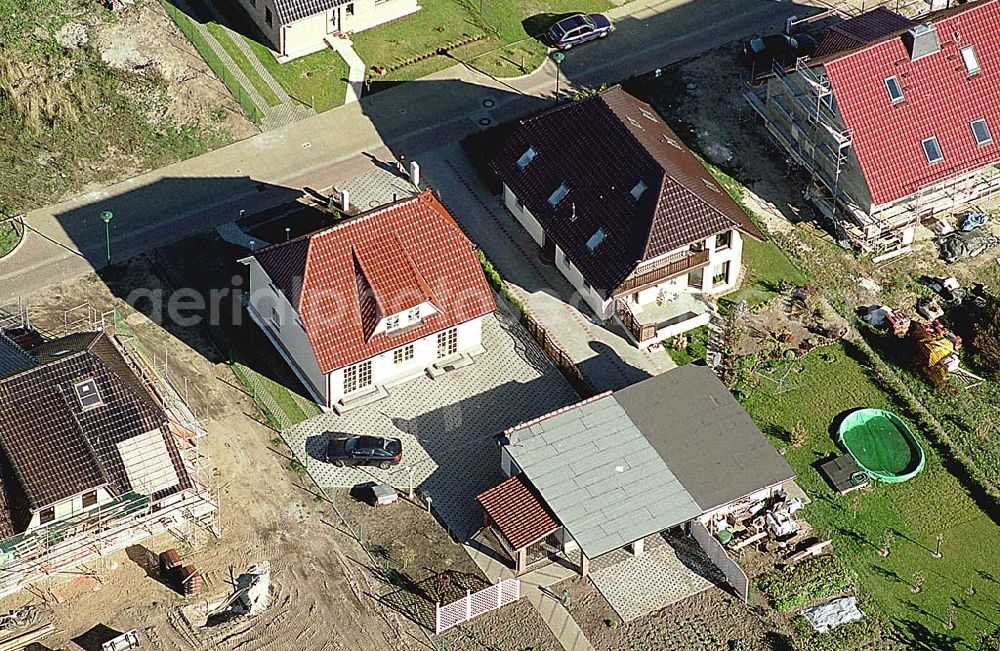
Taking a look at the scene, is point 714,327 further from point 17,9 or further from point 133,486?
point 17,9

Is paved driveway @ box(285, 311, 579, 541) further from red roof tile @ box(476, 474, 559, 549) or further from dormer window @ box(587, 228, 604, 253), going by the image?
dormer window @ box(587, 228, 604, 253)

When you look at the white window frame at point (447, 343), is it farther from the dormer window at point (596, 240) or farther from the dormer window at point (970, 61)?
the dormer window at point (970, 61)

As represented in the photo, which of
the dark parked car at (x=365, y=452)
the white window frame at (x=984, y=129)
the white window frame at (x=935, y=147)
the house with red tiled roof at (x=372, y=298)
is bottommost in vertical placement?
the dark parked car at (x=365, y=452)

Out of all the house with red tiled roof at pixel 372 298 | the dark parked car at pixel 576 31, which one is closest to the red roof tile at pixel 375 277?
the house with red tiled roof at pixel 372 298

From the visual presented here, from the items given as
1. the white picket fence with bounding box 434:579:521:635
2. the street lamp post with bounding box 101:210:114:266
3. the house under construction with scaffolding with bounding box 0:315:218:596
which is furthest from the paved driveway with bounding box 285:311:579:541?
the street lamp post with bounding box 101:210:114:266

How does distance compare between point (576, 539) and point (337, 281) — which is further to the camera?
point (337, 281)

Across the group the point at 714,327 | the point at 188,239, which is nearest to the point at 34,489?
the point at 188,239
